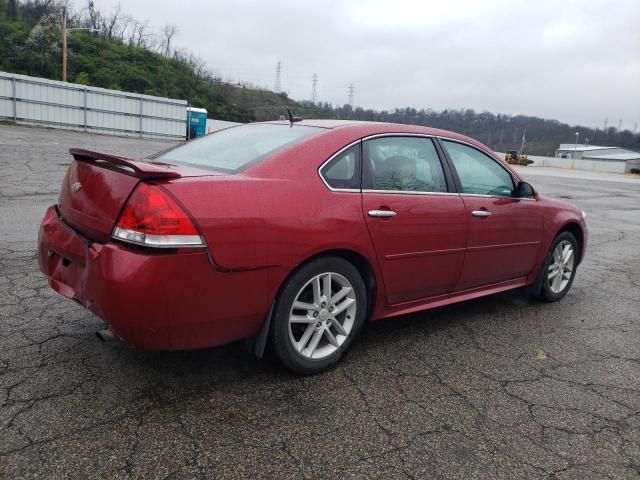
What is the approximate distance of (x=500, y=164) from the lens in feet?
14.2

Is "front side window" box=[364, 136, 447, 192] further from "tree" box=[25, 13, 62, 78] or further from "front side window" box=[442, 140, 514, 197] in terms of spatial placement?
"tree" box=[25, 13, 62, 78]

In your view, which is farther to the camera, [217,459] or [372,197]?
[372,197]

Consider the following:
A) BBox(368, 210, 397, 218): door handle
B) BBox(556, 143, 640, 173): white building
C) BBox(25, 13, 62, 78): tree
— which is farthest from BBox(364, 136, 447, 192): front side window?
BBox(556, 143, 640, 173): white building

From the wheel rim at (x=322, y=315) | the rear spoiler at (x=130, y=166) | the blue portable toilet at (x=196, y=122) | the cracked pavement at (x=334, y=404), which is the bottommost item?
the cracked pavement at (x=334, y=404)

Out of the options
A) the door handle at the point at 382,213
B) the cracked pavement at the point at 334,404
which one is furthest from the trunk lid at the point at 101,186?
the door handle at the point at 382,213

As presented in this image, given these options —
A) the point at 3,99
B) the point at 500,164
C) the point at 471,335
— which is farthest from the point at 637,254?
the point at 3,99

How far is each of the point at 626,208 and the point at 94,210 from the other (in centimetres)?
1615

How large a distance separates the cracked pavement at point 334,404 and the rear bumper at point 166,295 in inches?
15.1

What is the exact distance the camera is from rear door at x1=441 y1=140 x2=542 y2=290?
3.88m

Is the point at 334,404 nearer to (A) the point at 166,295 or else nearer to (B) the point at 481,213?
(A) the point at 166,295

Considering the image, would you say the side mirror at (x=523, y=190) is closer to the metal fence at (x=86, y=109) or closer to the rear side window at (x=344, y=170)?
the rear side window at (x=344, y=170)

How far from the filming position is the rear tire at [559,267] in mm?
4762

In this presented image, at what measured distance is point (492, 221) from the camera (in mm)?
3986

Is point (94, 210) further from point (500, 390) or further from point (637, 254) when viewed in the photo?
point (637, 254)
